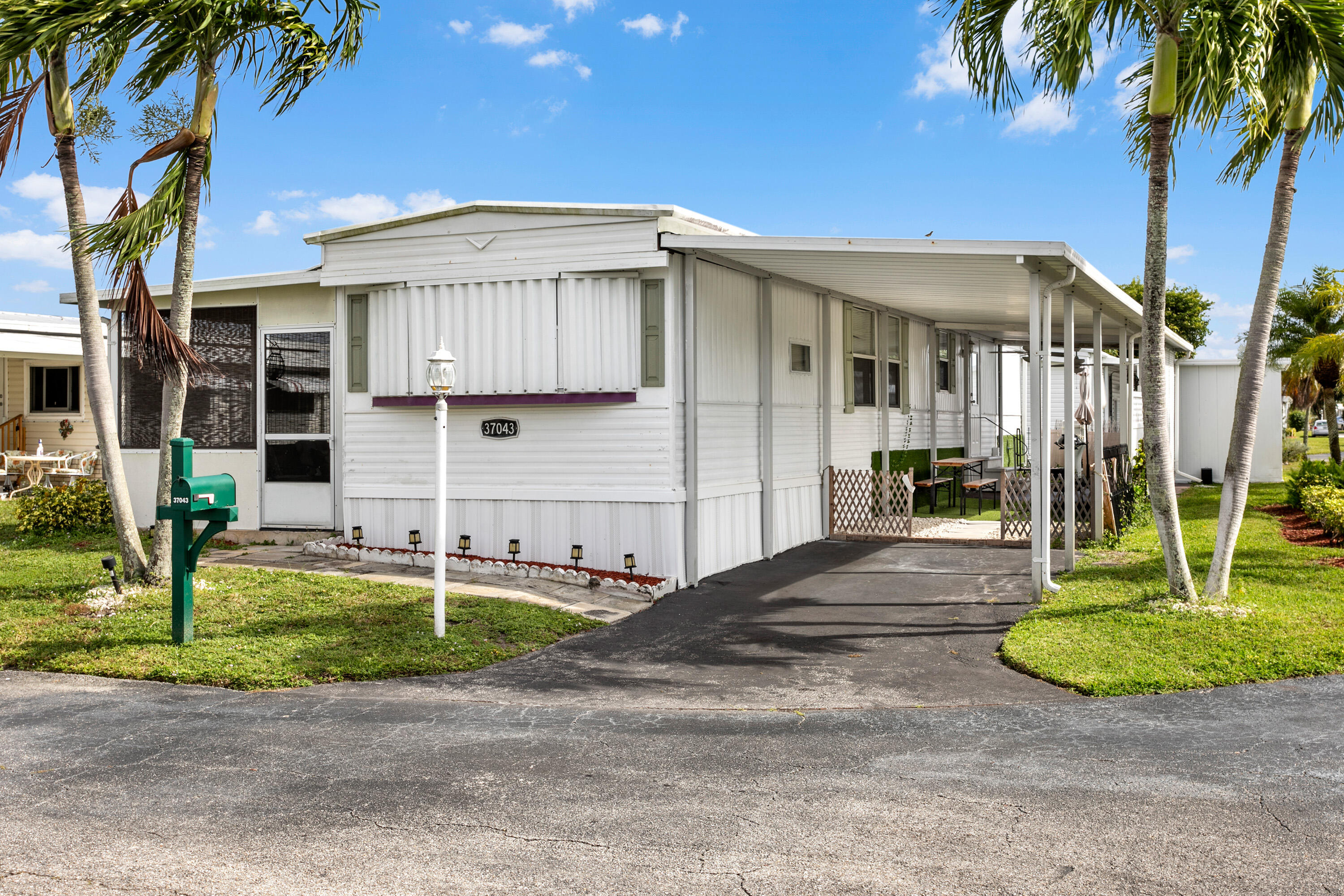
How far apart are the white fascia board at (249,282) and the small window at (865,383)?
680 centimetres

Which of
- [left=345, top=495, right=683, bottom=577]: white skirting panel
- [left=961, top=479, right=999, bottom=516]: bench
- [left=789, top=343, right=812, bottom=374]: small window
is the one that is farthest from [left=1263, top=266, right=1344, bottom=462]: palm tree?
[left=345, top=495, right=683, bottom=577]: white skirting panel

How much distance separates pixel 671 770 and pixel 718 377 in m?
5.92

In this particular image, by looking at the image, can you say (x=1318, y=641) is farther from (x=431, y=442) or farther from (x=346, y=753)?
(x=431, y=442)

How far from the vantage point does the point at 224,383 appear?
12.3 metres

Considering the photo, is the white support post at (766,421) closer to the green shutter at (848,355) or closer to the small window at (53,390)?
the green shutter at (848,355)

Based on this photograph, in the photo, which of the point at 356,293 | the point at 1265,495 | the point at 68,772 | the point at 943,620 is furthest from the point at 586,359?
the point at 1265,495

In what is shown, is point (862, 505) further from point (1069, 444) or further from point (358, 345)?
point (358, 345)

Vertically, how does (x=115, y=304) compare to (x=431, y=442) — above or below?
above

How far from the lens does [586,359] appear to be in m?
10.0

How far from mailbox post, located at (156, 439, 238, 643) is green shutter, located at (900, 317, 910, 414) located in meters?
10.5

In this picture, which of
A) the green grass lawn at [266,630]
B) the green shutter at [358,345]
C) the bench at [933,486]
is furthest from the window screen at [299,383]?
the bench at [933,486]

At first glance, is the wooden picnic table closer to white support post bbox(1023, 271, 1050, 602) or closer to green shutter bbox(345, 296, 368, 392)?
green shutter bbox(345, 296, 368, 392)

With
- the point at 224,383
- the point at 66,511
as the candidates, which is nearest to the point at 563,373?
the point at 224,383

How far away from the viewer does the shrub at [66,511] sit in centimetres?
1291
